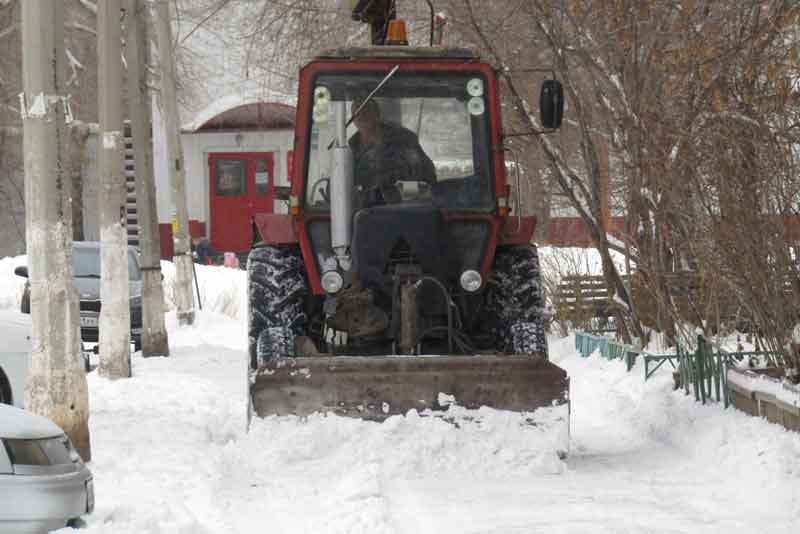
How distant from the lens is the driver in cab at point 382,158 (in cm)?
1022

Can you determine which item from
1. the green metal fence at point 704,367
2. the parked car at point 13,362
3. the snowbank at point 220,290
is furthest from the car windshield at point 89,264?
the green metal fence at point 704,367

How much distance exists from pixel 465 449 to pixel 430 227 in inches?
60.0

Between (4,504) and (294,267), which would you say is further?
(294,267)

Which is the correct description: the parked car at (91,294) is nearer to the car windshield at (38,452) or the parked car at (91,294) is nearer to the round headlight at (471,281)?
the round headlight at (471,281)

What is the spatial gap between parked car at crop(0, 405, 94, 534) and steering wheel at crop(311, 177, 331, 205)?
417 centimetres

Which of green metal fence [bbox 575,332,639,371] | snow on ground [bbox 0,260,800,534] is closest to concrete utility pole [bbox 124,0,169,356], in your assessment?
green metal fence [bbox 575,332,639,371]

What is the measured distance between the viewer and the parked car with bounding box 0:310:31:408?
1090cm

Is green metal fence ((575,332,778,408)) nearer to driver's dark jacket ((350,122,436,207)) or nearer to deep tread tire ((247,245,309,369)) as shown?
driver's dark jacket ((350,122,436,207))

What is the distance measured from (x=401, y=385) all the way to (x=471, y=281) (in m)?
1.09

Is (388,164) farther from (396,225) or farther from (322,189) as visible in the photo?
(396,225)

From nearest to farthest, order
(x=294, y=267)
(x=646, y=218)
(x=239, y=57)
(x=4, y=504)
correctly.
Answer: (x=4, y=504) → (x=294, y=267) → (x=646, y=218) → (x=239, y=57)

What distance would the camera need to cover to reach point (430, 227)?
988 centimetres

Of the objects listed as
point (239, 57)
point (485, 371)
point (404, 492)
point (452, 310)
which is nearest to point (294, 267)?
point (452, 310)

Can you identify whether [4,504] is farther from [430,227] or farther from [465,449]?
[430,227]
